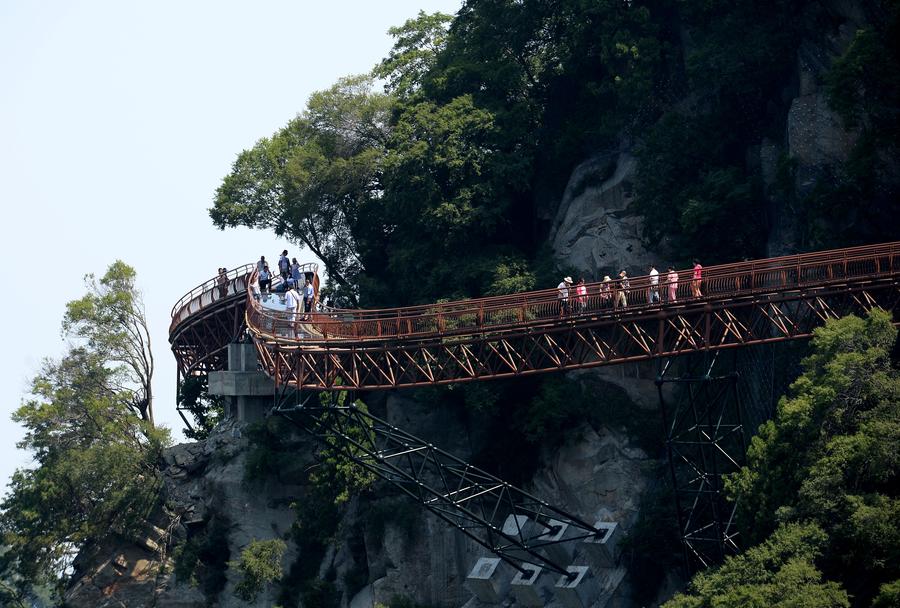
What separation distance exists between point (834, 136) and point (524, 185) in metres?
13.4

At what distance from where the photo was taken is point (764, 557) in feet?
140

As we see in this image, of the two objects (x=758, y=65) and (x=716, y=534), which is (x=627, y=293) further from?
(x=758, y=65)

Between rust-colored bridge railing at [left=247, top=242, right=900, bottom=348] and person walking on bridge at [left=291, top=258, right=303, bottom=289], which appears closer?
rust-colored bridge railing at [left=247, top=242, right=900, bottom=348]

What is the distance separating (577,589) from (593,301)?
8921 millimetres

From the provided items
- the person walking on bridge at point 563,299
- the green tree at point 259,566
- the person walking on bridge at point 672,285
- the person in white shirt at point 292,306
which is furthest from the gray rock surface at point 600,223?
the green tree at point 259,566

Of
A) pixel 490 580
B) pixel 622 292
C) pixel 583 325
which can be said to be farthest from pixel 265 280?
pixel 622 292

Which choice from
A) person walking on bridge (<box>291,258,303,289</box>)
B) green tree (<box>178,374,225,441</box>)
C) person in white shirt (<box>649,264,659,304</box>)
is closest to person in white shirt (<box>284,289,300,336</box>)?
person walking on bridge (<box>291,258,303,289</box>)

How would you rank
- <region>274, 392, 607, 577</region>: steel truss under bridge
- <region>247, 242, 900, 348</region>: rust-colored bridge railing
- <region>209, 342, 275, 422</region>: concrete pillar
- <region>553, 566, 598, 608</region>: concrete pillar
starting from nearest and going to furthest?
<region>247, 242, 900, 348</region>: rust-colored bridge railing < <region>274, 392, 607, 577</region>: steel truss under bridge < <region>553, 566, 598, 608</region>: concrete pillar < <region>209, 342, 275, 422</region>: concrete pillar

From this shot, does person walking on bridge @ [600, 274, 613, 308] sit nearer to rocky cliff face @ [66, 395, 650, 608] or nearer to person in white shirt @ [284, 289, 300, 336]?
rocky cliff face @ [66, 395, 650, 608]

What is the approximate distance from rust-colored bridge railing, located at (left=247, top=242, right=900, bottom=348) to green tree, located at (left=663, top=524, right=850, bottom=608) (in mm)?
7097

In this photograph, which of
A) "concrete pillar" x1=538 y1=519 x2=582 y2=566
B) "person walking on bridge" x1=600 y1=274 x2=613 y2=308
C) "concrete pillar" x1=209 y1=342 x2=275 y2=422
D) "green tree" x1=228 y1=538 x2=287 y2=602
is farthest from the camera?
"concrete pillar" x1=209 y1=342 x2=275 y2=422

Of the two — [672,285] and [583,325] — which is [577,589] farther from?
[672,285]

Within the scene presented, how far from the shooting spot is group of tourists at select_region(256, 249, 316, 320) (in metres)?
56.3

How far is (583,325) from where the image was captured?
4816cm
